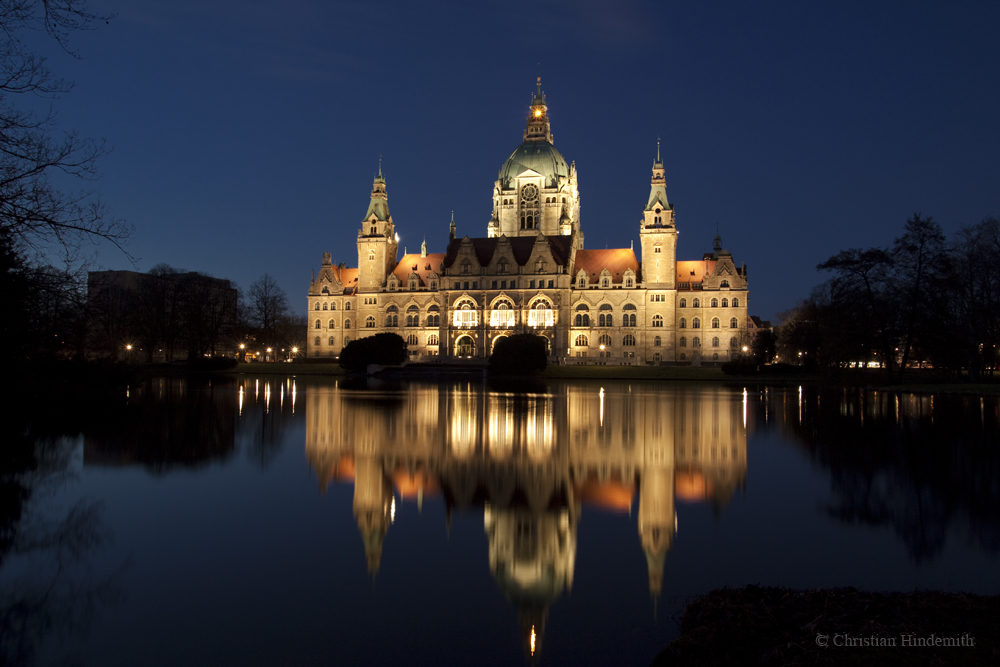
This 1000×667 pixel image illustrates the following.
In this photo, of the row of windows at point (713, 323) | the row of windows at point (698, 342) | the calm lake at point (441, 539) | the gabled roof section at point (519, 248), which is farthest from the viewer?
the gabled roof section at point (519, 248)

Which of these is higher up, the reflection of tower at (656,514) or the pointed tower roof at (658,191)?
the pointed tower roof at (658,191)

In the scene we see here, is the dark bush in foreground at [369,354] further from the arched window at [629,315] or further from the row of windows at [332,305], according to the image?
the arched window at [629,315]

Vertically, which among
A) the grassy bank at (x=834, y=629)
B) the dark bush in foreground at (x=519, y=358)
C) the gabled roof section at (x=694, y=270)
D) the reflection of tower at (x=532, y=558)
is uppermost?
the gabled roof section at (x=694, y=270)

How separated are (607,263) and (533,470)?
8173cm

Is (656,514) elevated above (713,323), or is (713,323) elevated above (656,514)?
(713,323)

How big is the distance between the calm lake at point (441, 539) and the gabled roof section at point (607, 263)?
74317 mm

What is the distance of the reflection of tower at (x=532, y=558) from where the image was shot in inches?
250

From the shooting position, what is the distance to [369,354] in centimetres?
6856

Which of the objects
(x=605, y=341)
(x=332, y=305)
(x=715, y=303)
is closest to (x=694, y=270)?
(x=715, y=303)

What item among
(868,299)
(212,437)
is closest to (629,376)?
(868,299)

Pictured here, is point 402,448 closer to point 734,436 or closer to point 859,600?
point 734,436

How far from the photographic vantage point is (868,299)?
50094 mm

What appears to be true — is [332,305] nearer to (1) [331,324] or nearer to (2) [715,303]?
(1) [331,324]

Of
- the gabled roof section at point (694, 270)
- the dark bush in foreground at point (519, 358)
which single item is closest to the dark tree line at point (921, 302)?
the dark bush in foreground at point (519, 358)
